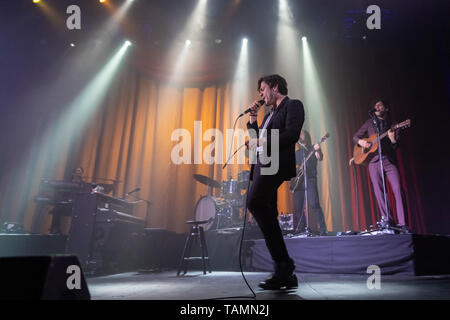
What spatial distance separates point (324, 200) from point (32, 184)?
6682 millimetres

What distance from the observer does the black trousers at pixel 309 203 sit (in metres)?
5.53

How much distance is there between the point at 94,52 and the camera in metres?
7.89

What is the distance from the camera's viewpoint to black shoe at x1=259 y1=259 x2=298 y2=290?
83.0 inches

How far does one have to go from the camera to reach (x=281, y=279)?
2115 millimetres

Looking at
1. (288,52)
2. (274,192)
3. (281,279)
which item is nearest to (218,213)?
(274,192)

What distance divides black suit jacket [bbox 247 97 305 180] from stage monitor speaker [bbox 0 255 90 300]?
1.44 m

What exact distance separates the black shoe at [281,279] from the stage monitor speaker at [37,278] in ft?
4.13

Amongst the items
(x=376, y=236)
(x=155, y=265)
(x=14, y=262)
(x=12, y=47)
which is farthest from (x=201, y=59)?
(x=14, y=262)

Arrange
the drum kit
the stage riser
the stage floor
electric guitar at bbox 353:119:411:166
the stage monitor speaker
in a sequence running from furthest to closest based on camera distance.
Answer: the drum kit
electric guitar at bbox 353:119:411:166
the stage riser
the stage floor
the stage monitor speaker

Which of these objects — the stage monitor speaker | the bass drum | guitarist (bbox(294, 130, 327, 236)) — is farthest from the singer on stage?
the bass drum

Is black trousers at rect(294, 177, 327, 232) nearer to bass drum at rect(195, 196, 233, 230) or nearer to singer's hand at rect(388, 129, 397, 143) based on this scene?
bass drum at rect(195, 196, 233, 230)

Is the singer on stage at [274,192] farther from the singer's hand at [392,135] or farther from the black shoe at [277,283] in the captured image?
the singer's hand at [392,135]

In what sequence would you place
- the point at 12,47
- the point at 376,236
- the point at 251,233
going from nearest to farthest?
the point at 376,236 → the point at 251,233 → the point at 12,47
